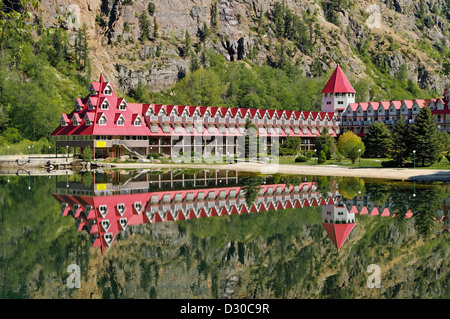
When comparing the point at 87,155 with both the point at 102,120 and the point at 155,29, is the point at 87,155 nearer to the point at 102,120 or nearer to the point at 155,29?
the point at 102,120

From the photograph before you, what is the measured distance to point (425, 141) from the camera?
53.0 metres

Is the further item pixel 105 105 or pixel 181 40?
pixel 181 40

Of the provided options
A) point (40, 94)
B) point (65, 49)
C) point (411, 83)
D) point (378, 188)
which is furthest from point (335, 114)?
point (411, 83)

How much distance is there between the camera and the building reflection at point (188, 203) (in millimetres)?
21203

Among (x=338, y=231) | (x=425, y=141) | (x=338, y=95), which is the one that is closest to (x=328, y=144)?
(x=425, y=141)

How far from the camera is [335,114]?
3930 inches

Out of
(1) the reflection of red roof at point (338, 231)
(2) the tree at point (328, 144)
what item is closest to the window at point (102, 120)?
(2) the tree at point (328, 144)

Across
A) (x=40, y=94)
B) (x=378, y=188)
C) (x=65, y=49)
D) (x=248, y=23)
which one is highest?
(x=248, y=23)

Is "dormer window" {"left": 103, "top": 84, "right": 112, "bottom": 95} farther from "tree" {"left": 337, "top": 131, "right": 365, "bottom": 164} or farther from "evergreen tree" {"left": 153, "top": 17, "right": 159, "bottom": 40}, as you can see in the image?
"evergreen tree" {"left": 153, "top": 17, "right": 159, "bottom": 40}

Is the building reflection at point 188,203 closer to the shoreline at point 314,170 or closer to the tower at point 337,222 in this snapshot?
the tower at point 337,222

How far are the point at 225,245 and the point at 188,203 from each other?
10720 millimetres

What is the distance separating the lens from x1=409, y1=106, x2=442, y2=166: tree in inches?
2095

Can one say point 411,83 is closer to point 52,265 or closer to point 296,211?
point 296,211
